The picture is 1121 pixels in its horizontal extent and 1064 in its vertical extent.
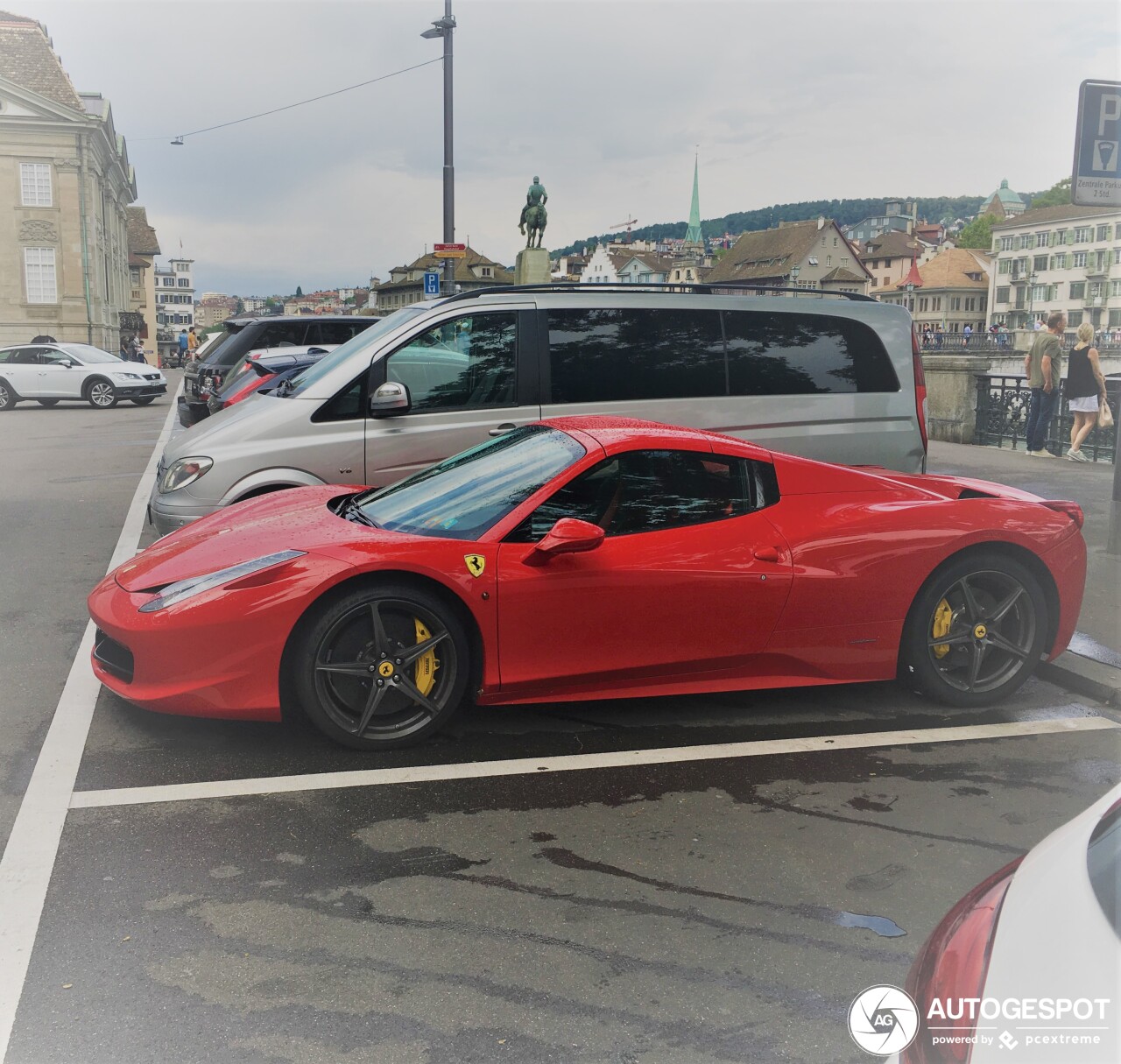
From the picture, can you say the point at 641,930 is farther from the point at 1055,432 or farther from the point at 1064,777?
the point at 1055,432

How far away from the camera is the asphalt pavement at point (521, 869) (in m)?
2.69

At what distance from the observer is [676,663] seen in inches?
184

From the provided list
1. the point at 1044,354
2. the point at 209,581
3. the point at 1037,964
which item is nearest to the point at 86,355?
the point at 1044,354

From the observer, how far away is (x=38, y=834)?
12.1 feet

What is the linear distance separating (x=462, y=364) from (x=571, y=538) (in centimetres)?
302

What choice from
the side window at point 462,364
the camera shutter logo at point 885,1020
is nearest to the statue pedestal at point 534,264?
the side window at point 462,364

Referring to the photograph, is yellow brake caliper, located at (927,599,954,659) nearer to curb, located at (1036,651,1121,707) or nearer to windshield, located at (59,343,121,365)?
curb, located at (1036,651,1121,707)

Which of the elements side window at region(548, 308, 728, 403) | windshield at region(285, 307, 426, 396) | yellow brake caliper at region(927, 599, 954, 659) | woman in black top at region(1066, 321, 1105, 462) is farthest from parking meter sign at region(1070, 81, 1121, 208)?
woman in black top at region(1066, 321, 1105, 462)

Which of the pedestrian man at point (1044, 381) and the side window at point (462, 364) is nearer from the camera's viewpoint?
the side window at point (462, 364)

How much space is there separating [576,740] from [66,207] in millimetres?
62226

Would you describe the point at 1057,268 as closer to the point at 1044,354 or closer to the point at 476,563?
the point at 1044,354

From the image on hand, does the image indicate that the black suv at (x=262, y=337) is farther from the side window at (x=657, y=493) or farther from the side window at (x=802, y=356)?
the side window at (x=657, y=493)

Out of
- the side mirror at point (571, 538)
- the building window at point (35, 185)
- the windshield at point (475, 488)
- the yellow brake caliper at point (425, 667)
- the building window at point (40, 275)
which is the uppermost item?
the building window at point (35, 185)

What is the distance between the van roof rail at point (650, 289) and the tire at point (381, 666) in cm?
308
